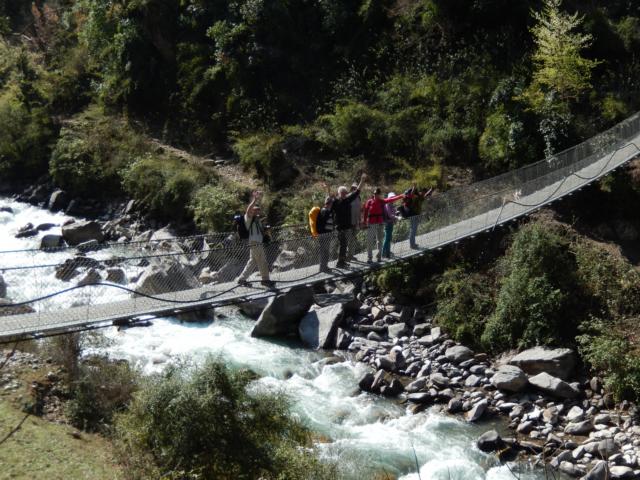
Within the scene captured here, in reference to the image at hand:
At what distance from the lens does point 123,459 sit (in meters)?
9.23

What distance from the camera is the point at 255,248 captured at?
1116 cm

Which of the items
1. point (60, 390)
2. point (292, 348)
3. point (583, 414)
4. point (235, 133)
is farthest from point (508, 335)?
point (235, 133)

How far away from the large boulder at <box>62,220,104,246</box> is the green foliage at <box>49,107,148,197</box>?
8.74ft

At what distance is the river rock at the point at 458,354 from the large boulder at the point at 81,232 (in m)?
10.9

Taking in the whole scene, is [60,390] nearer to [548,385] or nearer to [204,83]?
[548,385]

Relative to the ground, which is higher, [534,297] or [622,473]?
[534,297]

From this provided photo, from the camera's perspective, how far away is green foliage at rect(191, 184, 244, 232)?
1862cm

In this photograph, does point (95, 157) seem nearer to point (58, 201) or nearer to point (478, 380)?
point (58, 201)

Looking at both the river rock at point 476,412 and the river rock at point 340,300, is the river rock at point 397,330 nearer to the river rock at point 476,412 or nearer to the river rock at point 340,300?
the river rock at point 340,300

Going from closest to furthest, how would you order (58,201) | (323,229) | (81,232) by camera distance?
(323,229) → (81,232) → (58,201)

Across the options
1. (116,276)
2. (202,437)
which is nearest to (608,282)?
(202,437)

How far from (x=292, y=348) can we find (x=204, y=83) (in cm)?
1176

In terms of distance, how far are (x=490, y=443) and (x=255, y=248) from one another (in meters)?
4.57

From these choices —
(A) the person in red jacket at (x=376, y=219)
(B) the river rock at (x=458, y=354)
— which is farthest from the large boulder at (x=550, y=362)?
(A) the person in red jacket at (x=376, y=219)
